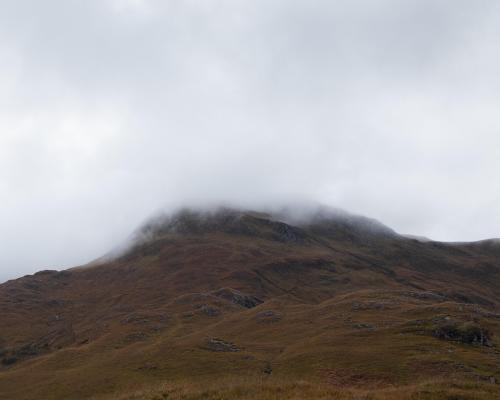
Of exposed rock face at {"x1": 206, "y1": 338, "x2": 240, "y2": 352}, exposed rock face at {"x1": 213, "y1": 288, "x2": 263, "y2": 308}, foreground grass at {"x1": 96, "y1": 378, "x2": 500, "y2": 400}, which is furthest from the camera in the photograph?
exposed rock face at {"x1": 213, "y1": 288, "x2": 263, "y2": 308}

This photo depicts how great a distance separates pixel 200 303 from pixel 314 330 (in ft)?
191

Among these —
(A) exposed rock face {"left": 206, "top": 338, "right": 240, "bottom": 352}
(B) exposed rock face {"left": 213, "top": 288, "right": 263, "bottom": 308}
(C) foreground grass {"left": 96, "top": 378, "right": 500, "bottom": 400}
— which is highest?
(B) exposed rock face {"left": 213, "top": 288, "right": 263, "bottom": 308}

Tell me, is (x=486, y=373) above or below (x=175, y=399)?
below

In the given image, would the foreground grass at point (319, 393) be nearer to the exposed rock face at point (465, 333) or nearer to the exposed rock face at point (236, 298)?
the exposed rock face at point (465, 333)

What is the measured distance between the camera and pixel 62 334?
148 m

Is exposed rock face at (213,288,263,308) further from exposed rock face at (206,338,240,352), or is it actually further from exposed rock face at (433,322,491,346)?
exposed rock face at (433,322,491,346)

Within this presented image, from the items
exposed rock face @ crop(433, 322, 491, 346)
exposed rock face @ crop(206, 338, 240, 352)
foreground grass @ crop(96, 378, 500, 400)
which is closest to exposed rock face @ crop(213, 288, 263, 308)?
exposed rock face @ crop(206, 338, 240, 352)

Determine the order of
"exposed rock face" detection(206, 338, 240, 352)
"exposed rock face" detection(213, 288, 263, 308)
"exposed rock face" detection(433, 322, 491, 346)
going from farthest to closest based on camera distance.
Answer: "exposed rock face" detection(213, 288, 263, 308) < "exposed rock face" detection(206, 338, 240, 352) < "exposed rock face" detection(433, 322, 491, 346)

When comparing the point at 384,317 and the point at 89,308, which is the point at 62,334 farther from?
the point at 384,317

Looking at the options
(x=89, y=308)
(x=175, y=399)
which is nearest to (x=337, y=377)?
(x=175, y=399)

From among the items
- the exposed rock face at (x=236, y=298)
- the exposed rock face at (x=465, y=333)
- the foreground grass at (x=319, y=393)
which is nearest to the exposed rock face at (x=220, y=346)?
the exposed rock face at (x=465, y=333)

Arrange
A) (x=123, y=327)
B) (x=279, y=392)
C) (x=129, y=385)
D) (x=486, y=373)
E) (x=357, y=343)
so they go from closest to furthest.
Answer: (x=279, y=392)
(x=486, y=373)
(x=129, y=385)
(x=357, y=343)
(x=123, y=327)

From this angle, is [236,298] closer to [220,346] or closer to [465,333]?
[220,346]

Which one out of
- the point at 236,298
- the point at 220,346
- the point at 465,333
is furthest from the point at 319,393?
the point at 236,298
